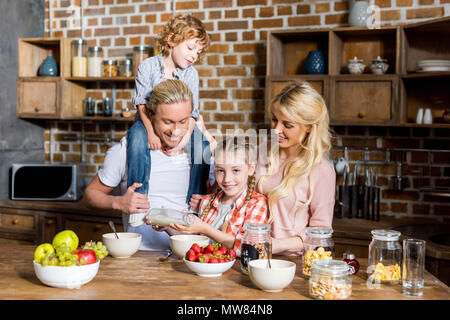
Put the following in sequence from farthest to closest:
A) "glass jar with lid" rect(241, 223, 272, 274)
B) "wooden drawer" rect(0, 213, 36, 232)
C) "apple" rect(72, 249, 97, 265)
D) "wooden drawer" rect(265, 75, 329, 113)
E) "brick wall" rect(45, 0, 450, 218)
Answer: "wooden drawer" rect(0, 213, 36, 232) < "brick wall" rect(45, 0, 450, 218) < "wooden drawer" rect(265, 75, 329, 113) < "glass jar with lid" rect(241, 223, 272, 274) < "apple" rect(72, 249, 97, 265)

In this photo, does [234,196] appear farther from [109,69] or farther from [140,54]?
[109,69]

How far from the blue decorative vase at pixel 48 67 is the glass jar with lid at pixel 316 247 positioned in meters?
2.96

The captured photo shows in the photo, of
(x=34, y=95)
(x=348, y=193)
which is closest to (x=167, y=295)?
(x=348, y=193)

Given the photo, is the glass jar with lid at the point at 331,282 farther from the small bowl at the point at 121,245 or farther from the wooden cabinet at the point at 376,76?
the wooden cabinet at the point at 376,76

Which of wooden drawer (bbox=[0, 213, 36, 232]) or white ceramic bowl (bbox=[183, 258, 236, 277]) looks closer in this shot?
white ceramic bowl (bbox=[183, 258, 236, 277])

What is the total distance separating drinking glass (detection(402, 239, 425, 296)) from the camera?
162 cm

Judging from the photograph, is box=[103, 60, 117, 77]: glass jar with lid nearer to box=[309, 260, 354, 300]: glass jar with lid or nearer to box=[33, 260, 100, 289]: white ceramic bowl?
box=[33, 260, 100, 289]: white ceramic bowl

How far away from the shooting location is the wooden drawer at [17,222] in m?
3.83

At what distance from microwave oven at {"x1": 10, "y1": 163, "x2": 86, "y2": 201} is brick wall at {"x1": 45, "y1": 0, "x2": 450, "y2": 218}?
15.1 inches

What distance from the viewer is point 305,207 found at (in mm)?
2158

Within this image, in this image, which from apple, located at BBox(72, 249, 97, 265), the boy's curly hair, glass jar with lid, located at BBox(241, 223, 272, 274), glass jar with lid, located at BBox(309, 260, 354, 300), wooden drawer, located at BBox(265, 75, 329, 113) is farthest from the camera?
wooden drawer, located at BBox(265, 75, 329, 113)

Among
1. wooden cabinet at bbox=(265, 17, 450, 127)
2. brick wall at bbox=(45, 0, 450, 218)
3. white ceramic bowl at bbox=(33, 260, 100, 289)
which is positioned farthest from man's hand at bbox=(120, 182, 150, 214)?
brick wall at bbox=(45, 0, 450, 218)

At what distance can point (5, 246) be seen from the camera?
222cm
